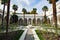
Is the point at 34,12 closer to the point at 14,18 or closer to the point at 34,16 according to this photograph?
the point at 34,16

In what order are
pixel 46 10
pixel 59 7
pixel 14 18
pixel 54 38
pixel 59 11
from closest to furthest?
1. pixel 54 38
2. pixel 59 11
3. pixel 59 7
4. pixel 14 18
5. pixel 46 10

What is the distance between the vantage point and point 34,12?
2933 inches

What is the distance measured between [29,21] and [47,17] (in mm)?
9983

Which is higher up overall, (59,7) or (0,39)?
(59,7)

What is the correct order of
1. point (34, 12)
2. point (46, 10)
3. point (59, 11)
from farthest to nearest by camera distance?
1. point (34, 12)
2. point (46, 10)
3. point (59, 11)

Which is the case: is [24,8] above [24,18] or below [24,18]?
above

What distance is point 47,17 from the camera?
70.2 m

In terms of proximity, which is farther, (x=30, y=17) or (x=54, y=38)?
(x=30, y=17)

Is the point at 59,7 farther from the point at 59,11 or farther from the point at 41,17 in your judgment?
the point at 41,17

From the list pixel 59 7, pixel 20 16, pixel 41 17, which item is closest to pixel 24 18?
pixel 20 16

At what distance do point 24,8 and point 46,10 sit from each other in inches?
438

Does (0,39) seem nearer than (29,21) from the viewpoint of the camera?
Yes

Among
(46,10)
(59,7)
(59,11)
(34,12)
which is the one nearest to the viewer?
(59,11)

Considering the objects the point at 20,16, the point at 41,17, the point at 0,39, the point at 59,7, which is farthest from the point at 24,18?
the point at 0,39
